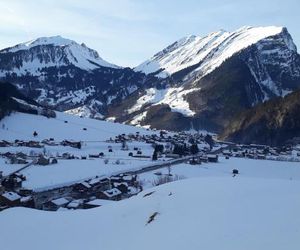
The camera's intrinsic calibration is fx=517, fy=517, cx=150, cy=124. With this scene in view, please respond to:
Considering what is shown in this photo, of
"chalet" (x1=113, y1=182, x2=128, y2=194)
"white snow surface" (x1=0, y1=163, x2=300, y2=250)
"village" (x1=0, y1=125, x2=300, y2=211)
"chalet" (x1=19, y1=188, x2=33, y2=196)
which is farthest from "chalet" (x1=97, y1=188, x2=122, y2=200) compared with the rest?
"white snow surface" (x1=0, y1=163, x2=300, y2=250)

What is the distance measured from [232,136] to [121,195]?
121116mm

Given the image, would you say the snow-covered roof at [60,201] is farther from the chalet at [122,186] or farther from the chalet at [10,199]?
the chalet at [122,186]

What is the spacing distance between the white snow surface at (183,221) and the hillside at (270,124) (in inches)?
5163

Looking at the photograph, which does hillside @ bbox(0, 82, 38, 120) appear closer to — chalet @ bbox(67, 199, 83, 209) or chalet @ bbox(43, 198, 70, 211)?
chalet @ bbox(43, 198, 70, 211)

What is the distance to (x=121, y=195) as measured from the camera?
173 ft

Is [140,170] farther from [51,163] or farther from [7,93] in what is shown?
[7,93]

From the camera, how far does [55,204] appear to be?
4612 cm

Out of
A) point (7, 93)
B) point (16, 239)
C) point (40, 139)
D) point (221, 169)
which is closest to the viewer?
point (16, 239)

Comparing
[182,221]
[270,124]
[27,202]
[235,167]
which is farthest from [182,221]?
[270,124]

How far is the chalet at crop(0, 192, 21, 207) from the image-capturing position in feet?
150

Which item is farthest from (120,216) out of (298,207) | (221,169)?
(221,169)

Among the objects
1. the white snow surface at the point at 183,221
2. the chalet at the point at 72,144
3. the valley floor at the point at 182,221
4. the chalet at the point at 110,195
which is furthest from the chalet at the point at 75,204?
the chalet at the point at 72,144

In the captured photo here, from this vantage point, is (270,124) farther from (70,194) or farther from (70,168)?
(70,194)

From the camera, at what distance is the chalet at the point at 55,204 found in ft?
149
